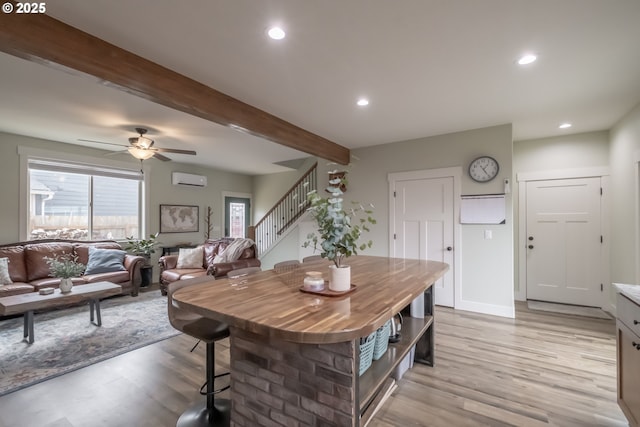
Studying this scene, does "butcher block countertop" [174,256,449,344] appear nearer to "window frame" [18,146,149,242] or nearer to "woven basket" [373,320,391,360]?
"woven basket" [373,320,391,360]

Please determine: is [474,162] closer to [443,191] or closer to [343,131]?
[443,191]

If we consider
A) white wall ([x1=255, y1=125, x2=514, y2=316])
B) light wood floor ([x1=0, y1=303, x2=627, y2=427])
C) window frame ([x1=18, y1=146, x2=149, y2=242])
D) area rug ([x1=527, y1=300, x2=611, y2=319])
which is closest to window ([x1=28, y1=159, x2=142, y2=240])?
window frame ([x1=18, y1=146, x2=149, y2=242])

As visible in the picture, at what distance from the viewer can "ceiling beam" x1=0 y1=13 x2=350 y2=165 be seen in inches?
65.0

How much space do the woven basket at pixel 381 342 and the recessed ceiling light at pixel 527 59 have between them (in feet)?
7.41

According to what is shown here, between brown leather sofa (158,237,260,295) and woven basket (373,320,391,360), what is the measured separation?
10.5 feet

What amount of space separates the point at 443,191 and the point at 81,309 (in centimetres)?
549

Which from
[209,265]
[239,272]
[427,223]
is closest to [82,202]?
[209,265]

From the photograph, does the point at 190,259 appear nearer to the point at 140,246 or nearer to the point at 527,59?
the point at 140,246

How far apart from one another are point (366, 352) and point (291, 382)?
49 cm

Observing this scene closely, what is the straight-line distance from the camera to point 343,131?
4.07 meters

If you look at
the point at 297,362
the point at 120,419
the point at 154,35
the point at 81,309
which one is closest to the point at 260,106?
the point at 154,35

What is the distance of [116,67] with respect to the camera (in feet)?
6.67

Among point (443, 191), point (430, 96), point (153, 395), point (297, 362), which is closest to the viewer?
point (297, 362)

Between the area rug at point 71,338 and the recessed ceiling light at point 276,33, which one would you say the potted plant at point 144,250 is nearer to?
the area rug at point 71,338
